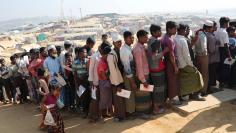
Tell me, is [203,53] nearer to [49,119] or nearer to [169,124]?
[169,124]

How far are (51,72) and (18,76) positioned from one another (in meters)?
2.55

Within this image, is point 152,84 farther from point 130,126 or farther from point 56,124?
point 56,124

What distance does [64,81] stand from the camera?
311 inches

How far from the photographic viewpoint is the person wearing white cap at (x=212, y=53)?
292 inches

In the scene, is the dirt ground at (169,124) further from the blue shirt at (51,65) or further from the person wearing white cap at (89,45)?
the person wearing white cap at (89,45)

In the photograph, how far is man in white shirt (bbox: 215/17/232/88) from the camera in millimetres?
7500

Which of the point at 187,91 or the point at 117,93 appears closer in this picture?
the point at 117,93

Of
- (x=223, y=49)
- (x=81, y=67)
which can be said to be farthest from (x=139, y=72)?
(x=223, y=49)

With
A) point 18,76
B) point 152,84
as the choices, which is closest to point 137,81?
point 152,84

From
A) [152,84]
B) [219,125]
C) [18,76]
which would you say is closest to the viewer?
[219,125]

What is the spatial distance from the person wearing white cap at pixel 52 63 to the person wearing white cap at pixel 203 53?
10.4 feet

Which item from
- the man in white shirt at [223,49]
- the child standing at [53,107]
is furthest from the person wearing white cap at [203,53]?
the child standing at [53,107]

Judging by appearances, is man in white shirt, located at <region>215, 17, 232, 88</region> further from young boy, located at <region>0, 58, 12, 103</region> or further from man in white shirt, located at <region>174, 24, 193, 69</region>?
young boy, located at <region>0, 58, 12, 103</region>

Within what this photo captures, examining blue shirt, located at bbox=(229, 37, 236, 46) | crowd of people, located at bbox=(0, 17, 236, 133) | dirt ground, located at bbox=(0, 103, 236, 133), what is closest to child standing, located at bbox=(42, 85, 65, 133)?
crowd of people, located at bbox=(0, 17, 236, 133)
